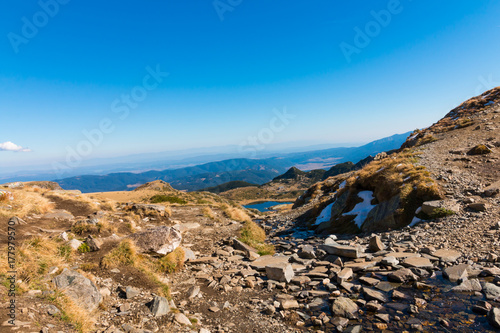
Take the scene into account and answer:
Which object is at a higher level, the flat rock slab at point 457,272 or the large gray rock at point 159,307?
the large gray rock at point 159,307

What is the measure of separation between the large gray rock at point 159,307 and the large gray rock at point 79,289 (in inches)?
58.4

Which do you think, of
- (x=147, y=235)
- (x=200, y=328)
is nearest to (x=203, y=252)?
(x=147, y=235)

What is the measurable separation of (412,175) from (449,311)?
1229 cm

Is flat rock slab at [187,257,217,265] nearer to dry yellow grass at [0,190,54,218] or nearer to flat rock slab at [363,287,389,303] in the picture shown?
flat rock slab at [363,287,389,303]

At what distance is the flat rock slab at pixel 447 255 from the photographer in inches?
338

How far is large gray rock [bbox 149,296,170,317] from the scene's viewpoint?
20.9 feet

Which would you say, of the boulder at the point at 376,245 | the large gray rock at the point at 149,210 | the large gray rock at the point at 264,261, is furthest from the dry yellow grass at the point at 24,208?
the boulder at the point at 376,245

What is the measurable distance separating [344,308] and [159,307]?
5.37m

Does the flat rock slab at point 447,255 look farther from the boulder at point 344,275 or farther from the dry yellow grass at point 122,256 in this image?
the dry yellow grass at point 122,256

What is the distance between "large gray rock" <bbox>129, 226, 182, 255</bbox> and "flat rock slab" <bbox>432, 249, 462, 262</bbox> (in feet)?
36.9

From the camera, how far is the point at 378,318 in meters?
6.27

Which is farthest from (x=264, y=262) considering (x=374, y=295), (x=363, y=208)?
A: (x=363, y=208)

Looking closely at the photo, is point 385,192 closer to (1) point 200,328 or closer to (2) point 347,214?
(2) point 347,214

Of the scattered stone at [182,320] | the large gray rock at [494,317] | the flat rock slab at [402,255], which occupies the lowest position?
the flat rock slab at [402,255]
